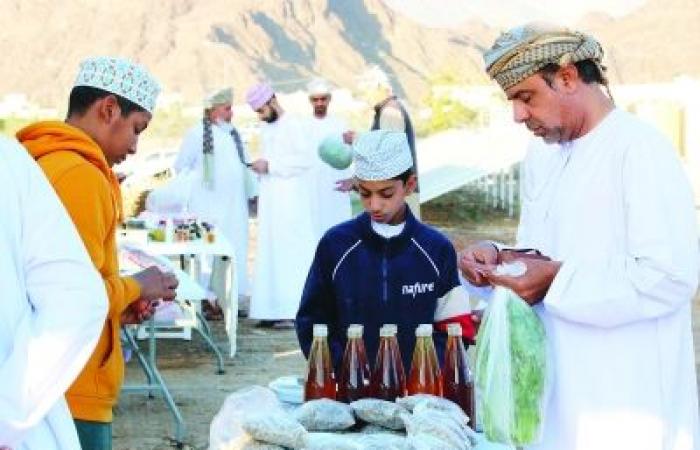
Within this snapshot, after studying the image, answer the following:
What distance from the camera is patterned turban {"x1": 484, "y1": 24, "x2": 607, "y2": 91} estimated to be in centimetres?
283

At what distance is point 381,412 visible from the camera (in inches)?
113

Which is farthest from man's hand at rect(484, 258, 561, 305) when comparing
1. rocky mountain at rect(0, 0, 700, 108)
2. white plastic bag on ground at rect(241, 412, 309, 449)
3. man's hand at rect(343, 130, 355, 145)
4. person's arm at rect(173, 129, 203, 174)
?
rocky mountain at rect(0, 0, 700, 108)

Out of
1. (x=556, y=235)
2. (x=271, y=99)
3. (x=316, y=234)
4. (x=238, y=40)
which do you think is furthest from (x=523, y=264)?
(x=238, y=40)

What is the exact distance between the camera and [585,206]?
2.86m

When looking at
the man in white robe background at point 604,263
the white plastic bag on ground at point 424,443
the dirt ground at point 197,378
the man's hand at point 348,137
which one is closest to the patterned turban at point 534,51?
the man in white robe background at point 604,263

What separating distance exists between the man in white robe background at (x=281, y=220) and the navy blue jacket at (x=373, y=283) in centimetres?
676

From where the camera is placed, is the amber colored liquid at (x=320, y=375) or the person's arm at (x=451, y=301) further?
the person's arm at (x=451, y=301)

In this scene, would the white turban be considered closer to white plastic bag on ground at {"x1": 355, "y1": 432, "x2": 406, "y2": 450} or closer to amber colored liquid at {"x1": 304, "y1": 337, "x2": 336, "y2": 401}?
amber colored liquid at {"x1": 304, "y1": 337, "x2": 336, "y2": 401}

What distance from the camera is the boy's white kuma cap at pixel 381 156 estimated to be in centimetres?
369

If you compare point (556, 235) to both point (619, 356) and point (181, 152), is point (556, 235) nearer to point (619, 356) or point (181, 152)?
point (619, 356)

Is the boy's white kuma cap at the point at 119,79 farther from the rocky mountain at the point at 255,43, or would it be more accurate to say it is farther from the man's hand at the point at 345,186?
the rocky mountain at the point at 255,43

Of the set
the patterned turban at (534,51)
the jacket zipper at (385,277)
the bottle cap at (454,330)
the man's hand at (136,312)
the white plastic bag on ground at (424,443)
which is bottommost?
the white plastic bag on ground at (424,443)

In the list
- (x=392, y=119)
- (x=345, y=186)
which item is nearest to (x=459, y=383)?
(x=392, y=119)

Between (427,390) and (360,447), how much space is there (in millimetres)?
564
